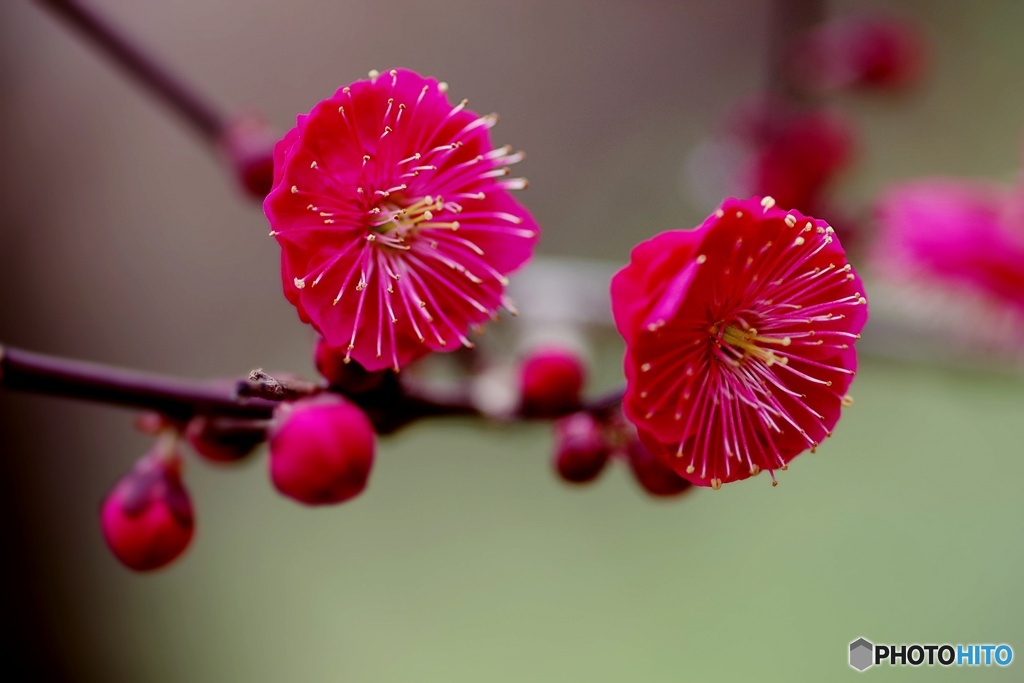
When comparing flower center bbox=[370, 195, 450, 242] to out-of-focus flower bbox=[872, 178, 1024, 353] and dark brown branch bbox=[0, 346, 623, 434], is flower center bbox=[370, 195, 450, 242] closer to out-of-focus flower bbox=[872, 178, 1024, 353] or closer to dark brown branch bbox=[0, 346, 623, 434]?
dark brown branch bbox=[0, 346, 623, 434]

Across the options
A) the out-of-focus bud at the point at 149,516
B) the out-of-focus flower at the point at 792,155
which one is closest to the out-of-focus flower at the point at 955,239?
the out-of-focus flower at the point at 792,155

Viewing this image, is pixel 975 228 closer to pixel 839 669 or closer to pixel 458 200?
pixel 839 669

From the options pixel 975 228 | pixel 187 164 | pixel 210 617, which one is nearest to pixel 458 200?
pixel 975 228

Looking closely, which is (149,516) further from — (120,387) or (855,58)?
(855,58)

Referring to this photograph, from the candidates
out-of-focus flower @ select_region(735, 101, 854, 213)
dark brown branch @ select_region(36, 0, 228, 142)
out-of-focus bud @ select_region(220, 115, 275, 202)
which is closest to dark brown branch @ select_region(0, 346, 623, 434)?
out-of-focus bud @ select_region(220, 115, 275, 202)

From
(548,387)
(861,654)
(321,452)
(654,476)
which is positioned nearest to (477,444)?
(861,654)

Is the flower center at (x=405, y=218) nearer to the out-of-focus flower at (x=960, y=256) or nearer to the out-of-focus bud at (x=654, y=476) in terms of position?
the out-of-focus bud at (x=654, y=476)
